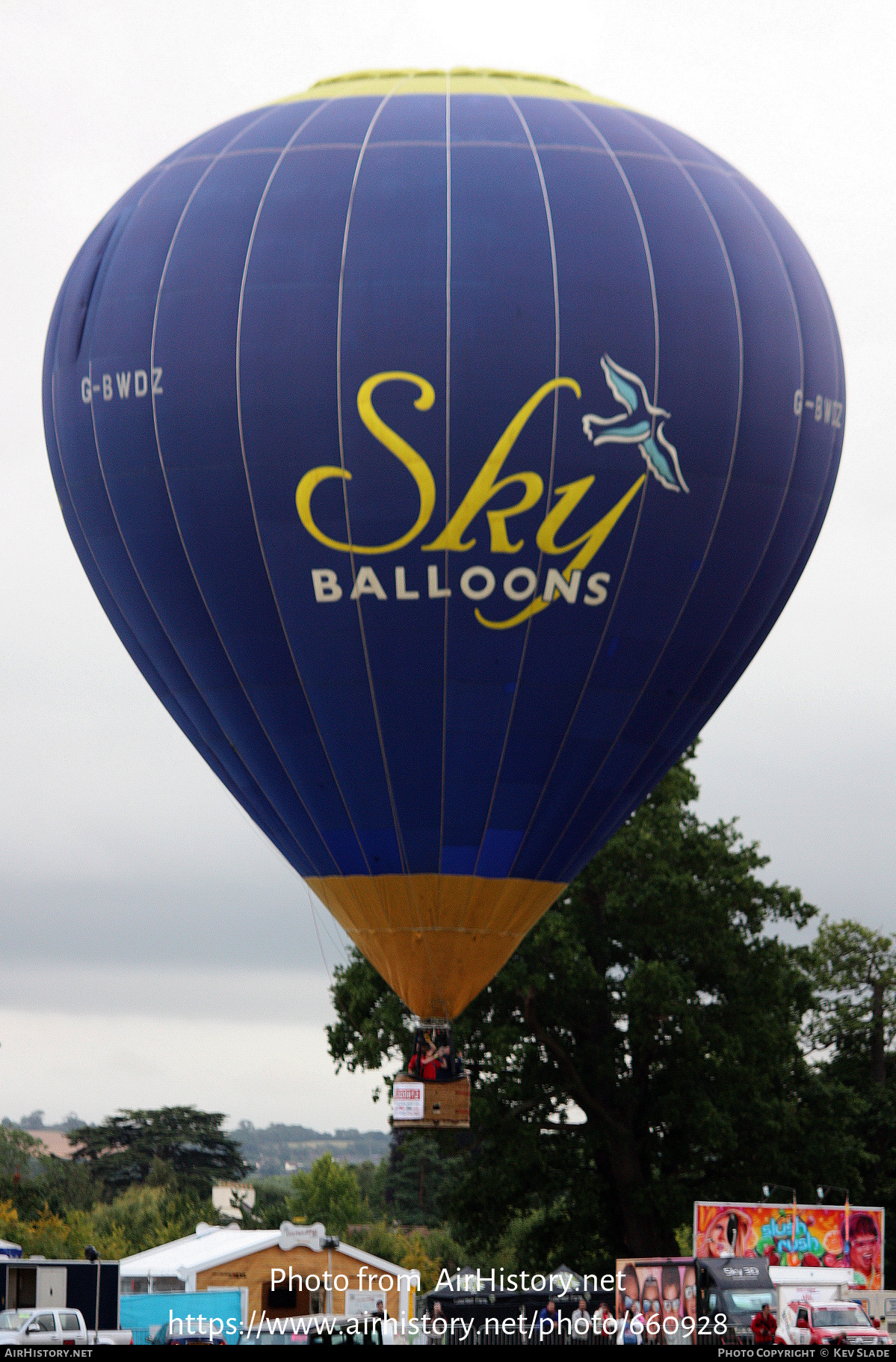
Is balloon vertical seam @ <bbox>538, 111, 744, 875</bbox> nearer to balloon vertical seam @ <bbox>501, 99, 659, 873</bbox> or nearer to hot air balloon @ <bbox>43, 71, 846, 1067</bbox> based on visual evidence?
hot air balloon @ <bbox>43, 71, 846, 1067</bbox>

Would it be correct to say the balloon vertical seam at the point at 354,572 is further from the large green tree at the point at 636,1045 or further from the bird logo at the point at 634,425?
the large green tree at the point at 636,1045

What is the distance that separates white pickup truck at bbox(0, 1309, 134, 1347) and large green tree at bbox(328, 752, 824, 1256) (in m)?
12.0

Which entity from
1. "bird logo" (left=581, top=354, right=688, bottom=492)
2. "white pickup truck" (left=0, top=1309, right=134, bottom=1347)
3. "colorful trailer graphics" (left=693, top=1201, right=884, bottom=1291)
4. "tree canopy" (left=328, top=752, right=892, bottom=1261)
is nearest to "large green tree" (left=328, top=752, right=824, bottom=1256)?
"tree canopy" (left=328, top=752, right=892, bottom=1261)

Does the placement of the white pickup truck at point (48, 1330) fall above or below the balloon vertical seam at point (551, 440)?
below

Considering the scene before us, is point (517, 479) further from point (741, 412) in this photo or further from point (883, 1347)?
point (883, 1347)

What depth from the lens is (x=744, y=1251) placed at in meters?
36.3

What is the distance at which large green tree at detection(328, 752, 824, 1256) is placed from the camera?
136 feet

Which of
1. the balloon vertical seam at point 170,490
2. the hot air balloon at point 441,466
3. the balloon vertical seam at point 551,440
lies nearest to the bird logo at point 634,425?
the hot air balloon at point 441,466

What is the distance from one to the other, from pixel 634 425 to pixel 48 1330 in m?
16.3

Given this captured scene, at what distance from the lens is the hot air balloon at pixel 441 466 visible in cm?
2272

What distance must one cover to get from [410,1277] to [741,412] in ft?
68.2

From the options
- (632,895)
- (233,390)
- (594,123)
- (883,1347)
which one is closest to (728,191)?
(594,123)

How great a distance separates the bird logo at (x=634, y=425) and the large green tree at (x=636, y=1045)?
1956cm

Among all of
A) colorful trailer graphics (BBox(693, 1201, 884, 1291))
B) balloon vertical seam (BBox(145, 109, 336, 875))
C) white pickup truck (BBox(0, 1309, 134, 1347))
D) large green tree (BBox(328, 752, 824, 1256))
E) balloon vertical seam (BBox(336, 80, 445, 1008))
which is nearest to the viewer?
balloon vertical seam (BBox(336, 80, 445, 1008))
